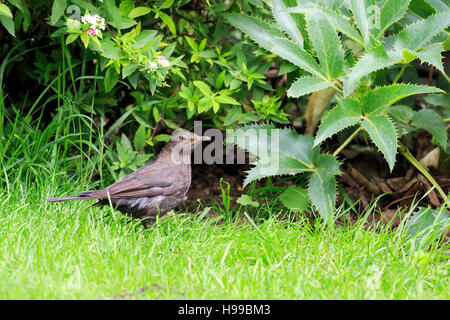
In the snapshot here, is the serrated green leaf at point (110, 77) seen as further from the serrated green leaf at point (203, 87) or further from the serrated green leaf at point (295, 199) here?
the serrated green leaf at point (295, 199)

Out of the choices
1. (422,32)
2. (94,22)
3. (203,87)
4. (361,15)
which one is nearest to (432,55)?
(422,32)

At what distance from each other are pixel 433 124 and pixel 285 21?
1.34m

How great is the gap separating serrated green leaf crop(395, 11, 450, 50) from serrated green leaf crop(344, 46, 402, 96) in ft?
0.50

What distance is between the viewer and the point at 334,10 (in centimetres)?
358

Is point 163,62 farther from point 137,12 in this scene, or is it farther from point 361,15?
point 361,15

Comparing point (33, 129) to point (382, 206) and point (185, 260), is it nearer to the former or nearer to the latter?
point (185, 260)

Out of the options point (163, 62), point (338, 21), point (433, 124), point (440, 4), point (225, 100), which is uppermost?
point (440, 4)

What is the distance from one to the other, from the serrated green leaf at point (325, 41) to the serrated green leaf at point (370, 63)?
0.21 m

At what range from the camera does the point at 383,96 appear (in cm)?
328

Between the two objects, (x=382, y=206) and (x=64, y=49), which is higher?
(x=64, y=49)

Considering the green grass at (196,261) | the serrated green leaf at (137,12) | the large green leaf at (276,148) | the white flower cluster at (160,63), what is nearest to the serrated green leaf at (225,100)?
the large green leaf at (276,148)

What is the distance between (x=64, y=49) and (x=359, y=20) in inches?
75.2

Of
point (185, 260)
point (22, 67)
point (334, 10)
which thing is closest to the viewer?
point (185, 260)

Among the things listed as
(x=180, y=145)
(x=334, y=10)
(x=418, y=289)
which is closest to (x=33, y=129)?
(x=180, y=145)
